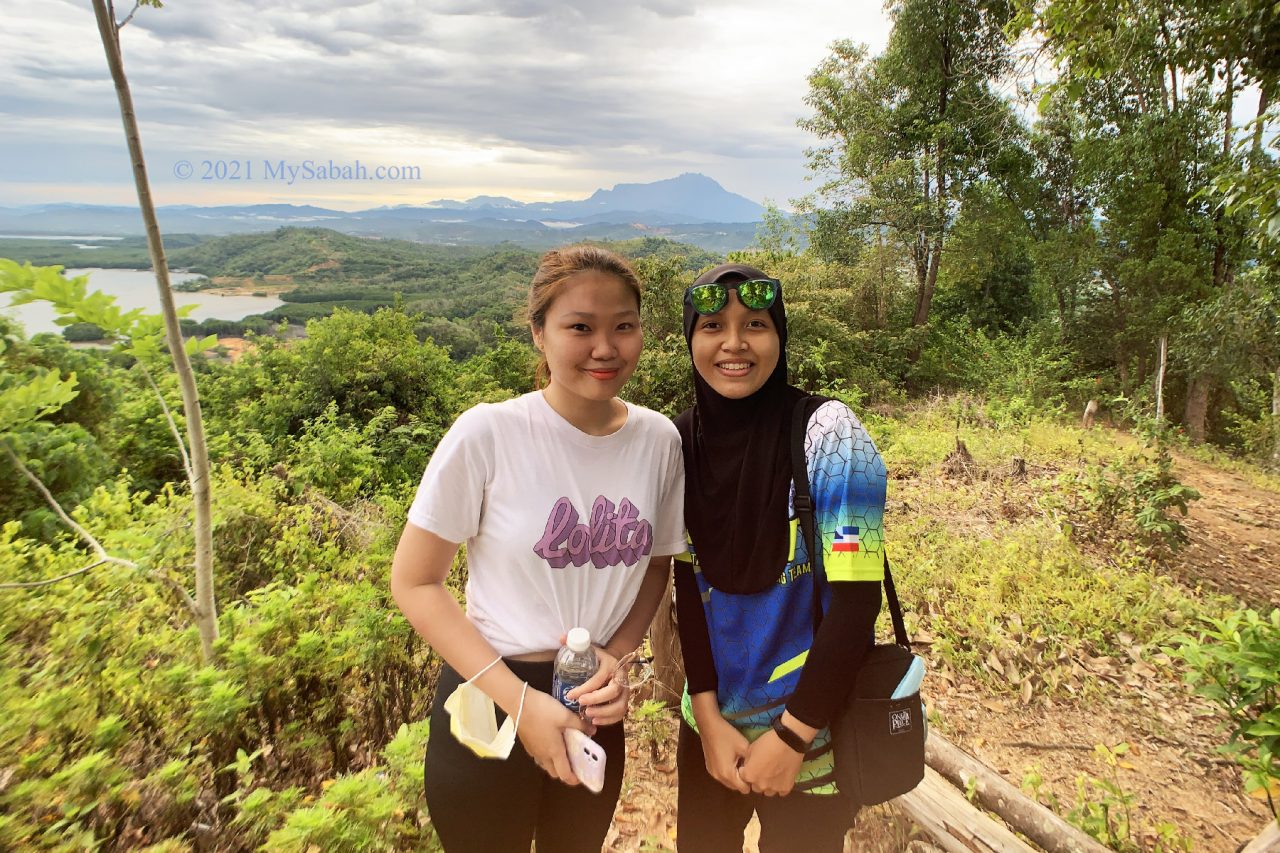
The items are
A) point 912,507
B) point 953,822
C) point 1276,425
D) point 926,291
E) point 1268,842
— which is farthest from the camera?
point 926,291

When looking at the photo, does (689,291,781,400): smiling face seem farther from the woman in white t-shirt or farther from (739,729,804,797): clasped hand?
(739,729,804,797): clasped hand

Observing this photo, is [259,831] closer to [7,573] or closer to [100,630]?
[100,630]

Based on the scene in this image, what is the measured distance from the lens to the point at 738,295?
1.37m

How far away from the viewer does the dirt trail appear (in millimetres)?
4418

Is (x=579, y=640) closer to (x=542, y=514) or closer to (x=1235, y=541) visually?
(x=542, y=514)

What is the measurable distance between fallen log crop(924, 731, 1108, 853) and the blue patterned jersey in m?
0.97

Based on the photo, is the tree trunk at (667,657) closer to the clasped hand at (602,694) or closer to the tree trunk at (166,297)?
the clasped hand at (602,694)

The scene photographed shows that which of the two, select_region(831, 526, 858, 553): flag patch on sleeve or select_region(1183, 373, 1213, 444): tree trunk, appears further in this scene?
select_region(1183, 373, 1213, 444): tree trunk

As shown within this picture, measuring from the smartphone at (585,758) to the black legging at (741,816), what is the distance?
446 mm

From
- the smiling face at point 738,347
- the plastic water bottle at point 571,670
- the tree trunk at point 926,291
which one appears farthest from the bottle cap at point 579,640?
the tree trunk at point 926,291

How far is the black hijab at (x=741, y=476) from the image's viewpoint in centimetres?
138

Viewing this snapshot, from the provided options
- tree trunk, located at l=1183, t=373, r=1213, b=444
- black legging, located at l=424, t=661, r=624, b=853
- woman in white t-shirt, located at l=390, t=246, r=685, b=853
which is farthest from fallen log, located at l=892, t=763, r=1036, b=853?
tree trunk, located at l=1183, t=373, r=1213, b=444

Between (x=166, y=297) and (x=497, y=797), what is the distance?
170 centimetres

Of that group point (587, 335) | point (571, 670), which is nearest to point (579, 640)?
point (571, 670)
